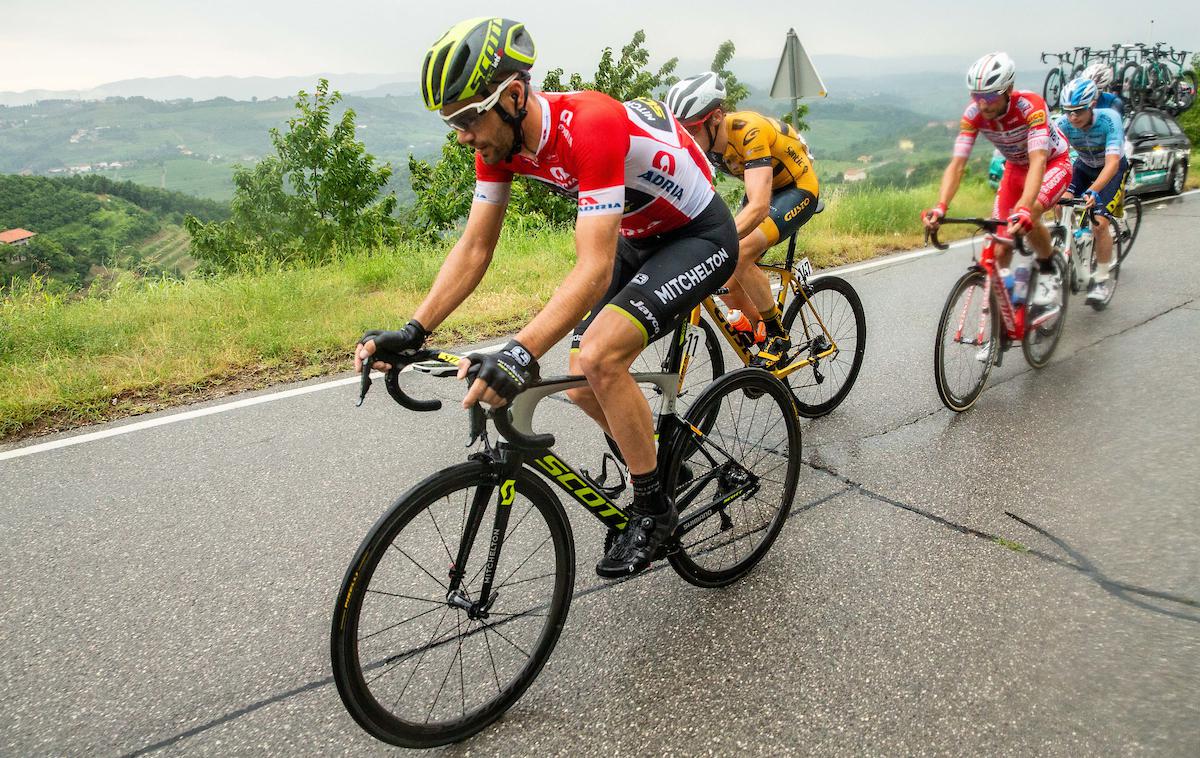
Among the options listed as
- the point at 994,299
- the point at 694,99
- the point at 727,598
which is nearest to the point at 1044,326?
the point at 994,299

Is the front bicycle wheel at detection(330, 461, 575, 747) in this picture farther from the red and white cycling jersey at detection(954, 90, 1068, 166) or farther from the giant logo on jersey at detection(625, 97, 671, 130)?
the red and white cycling jersey at detection(954, 90, 1068, 166)

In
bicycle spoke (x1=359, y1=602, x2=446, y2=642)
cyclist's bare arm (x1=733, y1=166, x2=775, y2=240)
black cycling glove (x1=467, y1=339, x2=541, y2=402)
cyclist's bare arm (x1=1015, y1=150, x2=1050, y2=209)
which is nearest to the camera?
black cycling glove (x1=467, y1=339, x2=541, y2=402)

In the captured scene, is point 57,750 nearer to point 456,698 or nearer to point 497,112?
point 456,698

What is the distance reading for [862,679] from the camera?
2492 millimetres

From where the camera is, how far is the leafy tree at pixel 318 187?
1948 centimetres

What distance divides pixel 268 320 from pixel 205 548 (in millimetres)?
3596

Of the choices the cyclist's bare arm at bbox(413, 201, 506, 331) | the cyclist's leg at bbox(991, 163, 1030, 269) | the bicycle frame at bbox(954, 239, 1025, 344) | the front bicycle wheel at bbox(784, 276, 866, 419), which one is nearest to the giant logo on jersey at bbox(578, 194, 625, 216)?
the cyclist's bare arm at bbox(413, 201, 506, 331)

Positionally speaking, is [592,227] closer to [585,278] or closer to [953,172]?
[585,278]

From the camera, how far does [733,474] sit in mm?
3154

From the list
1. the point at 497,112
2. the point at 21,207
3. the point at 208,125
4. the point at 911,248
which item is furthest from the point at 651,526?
the point at 208,125

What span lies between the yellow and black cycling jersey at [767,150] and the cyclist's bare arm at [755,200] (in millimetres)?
77

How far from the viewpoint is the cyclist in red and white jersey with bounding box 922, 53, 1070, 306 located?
498 centimetres

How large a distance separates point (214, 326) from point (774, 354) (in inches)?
189

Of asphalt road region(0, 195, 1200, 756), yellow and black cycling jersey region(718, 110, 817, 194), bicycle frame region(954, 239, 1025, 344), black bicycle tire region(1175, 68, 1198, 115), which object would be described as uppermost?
black bicycle tire region(1175, 68, 1198, 115)
